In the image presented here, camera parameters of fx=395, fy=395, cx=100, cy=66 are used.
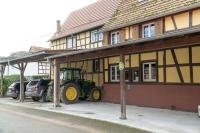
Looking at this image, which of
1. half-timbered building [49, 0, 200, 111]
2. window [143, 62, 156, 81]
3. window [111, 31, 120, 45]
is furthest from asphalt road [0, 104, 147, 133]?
window [111, 31, 120, 45]

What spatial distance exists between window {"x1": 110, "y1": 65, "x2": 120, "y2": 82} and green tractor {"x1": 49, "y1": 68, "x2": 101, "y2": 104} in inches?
54.7

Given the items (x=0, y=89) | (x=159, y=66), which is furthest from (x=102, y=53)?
(x=0, y=89)

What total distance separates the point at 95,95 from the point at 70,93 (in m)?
1.98

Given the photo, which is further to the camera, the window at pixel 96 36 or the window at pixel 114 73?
the window at pixel 96 36

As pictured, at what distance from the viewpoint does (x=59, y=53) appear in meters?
22.9

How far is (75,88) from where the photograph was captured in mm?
23625

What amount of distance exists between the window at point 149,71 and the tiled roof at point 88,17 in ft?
27.2

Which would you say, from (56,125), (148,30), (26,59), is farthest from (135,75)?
(26,59)

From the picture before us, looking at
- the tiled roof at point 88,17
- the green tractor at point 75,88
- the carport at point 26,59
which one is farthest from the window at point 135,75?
the tiled roof at point 88,17

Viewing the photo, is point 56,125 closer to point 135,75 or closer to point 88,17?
point 135,75

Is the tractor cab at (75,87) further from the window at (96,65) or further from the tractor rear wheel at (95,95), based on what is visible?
the window at (96,65)

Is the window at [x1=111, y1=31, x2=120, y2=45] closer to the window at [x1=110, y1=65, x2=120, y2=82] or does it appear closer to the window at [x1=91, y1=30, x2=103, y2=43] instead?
the window at [x1=110, y1=65, x2=120, y2=82]

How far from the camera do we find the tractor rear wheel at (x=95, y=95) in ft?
Answer: 81.4

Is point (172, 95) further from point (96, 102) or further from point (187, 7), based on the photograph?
point (96, 102)
